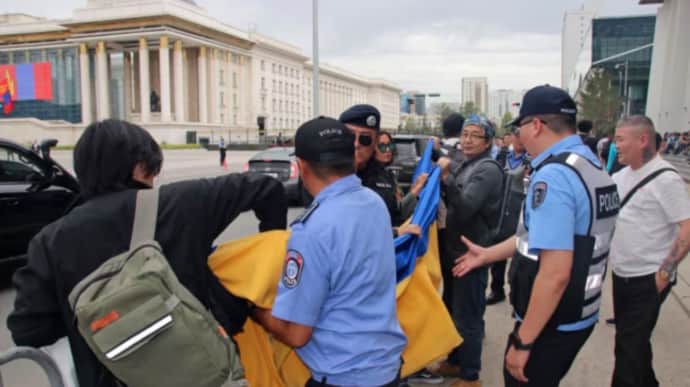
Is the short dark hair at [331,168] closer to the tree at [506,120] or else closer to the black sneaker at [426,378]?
the tree at [506,120]

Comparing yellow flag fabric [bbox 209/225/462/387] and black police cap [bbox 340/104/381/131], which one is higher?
black police cap [bbox 340/104/381/131]

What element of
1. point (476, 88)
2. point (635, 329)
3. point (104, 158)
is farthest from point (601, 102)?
point (476, 88)

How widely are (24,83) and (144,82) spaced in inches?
645

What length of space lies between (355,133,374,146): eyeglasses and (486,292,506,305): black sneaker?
3.34m

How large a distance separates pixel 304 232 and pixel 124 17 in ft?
246

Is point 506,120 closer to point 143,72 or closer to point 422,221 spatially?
point 422,221

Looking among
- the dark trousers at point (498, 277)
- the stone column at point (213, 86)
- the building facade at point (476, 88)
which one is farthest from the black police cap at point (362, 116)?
the building facade at point (476, 88)

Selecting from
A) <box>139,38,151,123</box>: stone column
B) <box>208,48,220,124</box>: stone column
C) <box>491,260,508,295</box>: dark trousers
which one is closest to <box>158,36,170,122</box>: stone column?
<box>139,38,151,123</box>: stone column

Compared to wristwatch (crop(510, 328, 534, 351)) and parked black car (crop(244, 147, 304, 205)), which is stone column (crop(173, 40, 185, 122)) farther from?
wristwatch (crop(510, 328, 534, 351))

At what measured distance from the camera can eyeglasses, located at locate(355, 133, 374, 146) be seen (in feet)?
11.1

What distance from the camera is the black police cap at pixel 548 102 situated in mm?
2342

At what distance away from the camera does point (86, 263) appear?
69.2 inches

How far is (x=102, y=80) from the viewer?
74.4m

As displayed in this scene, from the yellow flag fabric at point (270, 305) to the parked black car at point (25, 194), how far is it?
17.7 feet
